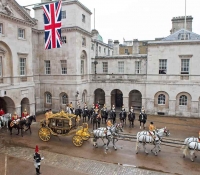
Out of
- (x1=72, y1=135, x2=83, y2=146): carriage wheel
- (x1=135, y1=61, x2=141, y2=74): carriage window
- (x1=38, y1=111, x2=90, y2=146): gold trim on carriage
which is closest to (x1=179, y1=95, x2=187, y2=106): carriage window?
(x1=135, y1=61, x2=141, y2=74): carriage window

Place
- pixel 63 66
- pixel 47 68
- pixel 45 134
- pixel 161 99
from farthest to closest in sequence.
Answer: pixel 47 68 → pixel 63 66 → pixel 161 99 → pixel 45 134

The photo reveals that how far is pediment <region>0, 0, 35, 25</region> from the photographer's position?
18.6 metres

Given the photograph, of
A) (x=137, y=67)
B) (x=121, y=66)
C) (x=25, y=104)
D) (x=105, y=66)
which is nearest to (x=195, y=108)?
(x=137, y=67)

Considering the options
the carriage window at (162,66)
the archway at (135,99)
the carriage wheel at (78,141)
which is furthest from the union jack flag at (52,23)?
the archway at (135,99)

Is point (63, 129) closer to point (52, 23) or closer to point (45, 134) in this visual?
point (45, 134)

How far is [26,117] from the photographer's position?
17391mm

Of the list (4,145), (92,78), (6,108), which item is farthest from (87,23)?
(4,145)

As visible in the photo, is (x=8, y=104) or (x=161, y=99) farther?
(x=161, y=99)

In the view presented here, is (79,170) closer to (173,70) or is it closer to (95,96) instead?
(173,70)

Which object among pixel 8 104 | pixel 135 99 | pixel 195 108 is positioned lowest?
pixel 195 108

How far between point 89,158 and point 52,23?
11.6 meters

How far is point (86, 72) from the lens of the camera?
28.3 m

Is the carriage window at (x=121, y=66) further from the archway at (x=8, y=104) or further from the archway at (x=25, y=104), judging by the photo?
the archway at (x=8, y=104)

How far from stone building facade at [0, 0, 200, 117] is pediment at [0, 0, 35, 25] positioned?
141 mm
